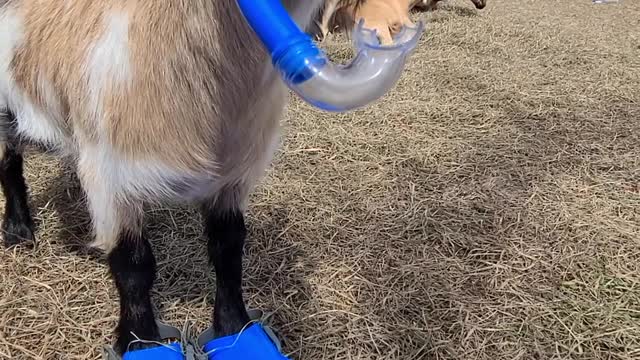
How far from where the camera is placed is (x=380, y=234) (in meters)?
2.46

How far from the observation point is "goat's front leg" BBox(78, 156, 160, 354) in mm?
→ 1541

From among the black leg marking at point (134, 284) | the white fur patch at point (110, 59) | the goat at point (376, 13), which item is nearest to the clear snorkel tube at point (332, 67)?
the goat at point (376, 13)

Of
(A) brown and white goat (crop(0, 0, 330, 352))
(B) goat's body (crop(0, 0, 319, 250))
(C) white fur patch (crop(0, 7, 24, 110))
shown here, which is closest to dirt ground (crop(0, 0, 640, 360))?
(A) brown and white goat (crop(0, 0, 330, 352))

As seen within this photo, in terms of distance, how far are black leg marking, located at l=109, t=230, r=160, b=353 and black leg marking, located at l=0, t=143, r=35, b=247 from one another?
0.80 meters

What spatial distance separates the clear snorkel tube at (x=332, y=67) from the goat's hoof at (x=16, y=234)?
1683 millimetres

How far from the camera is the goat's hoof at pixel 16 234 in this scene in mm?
2324

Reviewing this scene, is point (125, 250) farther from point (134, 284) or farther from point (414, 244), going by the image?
point (414, 244)

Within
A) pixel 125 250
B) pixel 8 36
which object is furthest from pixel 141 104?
pixel 8 36

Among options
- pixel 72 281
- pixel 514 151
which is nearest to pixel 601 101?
pixel 514 151

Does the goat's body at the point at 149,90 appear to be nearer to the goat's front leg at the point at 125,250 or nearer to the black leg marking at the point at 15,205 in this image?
the goat's front leg at the point at 125,250

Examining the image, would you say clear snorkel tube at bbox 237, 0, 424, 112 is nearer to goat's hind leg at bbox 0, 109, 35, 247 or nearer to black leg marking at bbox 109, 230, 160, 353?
black leg marking at bbox 109, 230, 160, 353

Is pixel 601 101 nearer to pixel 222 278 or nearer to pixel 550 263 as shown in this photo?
pixel 550 263

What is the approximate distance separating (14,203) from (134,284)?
95cm

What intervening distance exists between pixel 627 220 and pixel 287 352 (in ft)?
4.99
